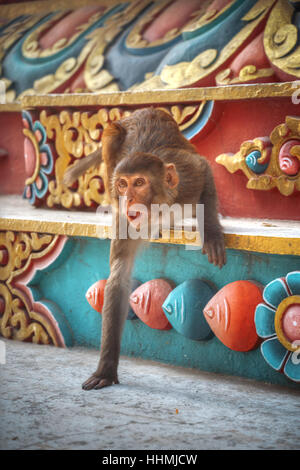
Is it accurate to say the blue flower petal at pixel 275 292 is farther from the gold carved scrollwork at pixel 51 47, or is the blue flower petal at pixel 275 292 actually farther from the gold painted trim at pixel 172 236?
the gold carved scrollwork at pixel 51 47

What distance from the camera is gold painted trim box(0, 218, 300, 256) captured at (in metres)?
2.36

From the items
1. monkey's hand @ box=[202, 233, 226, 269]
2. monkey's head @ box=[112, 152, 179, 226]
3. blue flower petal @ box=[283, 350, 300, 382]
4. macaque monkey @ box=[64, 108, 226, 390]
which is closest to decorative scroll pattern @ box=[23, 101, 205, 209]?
macaque monkey @ box=[64, 108, 226, 390]

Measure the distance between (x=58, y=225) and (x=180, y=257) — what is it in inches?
24.6

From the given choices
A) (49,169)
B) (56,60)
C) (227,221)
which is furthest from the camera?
(56,60)

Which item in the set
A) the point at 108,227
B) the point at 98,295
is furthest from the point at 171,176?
the point at 98,295

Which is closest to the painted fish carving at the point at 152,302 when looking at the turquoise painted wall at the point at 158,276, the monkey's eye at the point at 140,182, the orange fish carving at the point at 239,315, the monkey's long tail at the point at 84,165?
the turquoise painted wall at the point at 158,276

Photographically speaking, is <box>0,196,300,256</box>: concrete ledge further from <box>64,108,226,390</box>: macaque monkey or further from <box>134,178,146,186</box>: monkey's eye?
<box>134,178,146,186</box>: monkey's eye

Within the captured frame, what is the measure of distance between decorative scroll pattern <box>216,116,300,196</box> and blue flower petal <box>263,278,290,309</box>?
1.77 ft

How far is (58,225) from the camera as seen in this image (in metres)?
2.99

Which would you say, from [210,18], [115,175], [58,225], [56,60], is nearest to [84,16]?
[56,60]

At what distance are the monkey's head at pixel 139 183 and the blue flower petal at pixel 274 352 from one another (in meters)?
0.66

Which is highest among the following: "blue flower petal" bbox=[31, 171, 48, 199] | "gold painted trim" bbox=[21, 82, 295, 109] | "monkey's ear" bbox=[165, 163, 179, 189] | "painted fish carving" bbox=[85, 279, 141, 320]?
"gold painted trim" bbox=[21, 82, 295, 109]

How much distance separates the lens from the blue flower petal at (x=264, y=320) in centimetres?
240

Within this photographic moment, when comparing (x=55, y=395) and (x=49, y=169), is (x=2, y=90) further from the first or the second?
(x=55, y=395)
